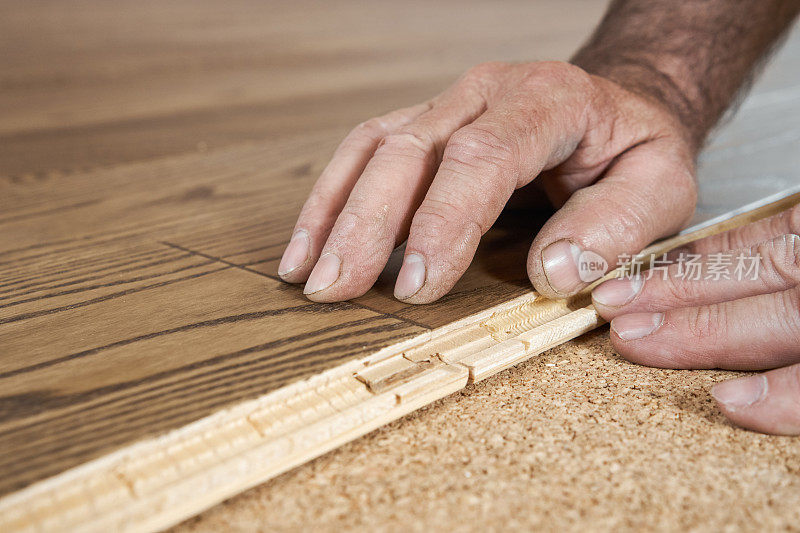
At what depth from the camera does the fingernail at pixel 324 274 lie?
606mm

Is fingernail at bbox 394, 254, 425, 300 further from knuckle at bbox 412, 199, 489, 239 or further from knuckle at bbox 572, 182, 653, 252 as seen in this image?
knuckle at bbox 572, 182, 653, 252

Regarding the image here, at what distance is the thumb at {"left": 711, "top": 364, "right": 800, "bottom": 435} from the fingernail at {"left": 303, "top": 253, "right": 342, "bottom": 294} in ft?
1.06

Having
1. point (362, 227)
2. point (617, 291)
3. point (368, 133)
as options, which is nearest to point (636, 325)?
point (617, 291)

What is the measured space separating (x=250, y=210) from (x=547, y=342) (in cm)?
51

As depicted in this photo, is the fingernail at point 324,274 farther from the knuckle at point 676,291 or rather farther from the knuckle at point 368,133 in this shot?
the knuckle at point 676,291

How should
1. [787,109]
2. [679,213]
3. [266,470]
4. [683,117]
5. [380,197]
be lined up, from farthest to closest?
[787,109]
[683,117]
[679,213]
[380,197]
[266,470]

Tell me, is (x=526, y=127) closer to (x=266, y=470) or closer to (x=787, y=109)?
(x=266, y=470)

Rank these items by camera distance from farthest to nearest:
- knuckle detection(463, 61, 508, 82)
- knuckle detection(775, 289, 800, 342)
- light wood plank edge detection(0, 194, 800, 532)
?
knuckle detection(463, 61, 508, 82), knuckle detection(775, 289, 800, 342), light wood plank edge detection(0, 194, 800, 532)

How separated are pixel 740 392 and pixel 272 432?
34 centimetres

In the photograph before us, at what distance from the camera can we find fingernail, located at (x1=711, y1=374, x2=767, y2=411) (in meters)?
0.48

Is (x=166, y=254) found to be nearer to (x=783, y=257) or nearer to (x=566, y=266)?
(x=566, y=266)

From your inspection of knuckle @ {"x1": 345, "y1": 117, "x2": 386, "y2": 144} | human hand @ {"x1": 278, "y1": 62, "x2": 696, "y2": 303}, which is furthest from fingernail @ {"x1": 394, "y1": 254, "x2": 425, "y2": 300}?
knuckle @ {"x1": 345, "y1": 117, "x2": 386, "y2": 144}

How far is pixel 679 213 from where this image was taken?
0.75 m

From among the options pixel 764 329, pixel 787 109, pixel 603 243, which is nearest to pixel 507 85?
pixel 603 243
